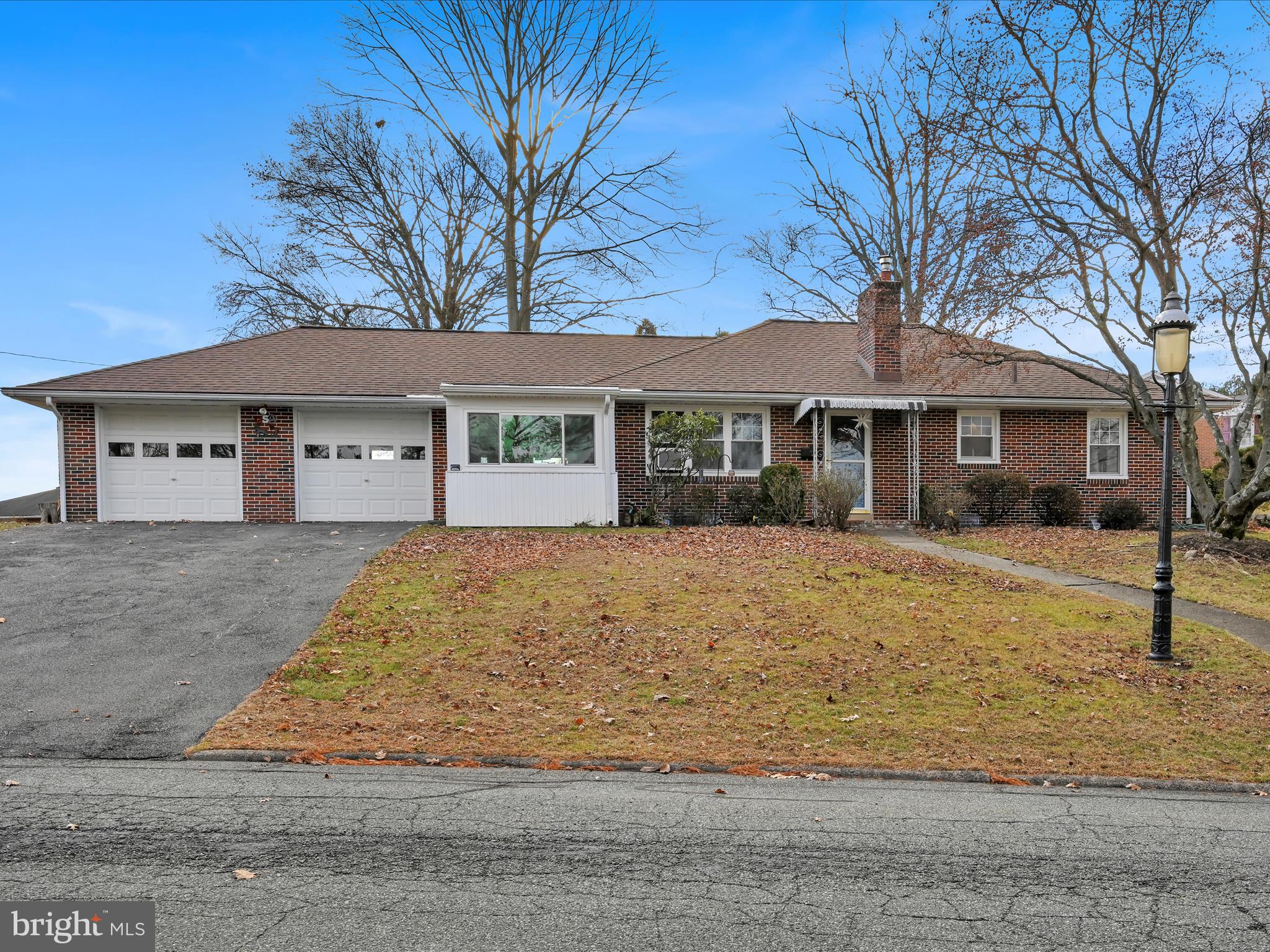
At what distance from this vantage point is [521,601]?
9.70 meters

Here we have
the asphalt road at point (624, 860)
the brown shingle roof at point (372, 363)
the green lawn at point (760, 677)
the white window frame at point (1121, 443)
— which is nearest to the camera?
the asphalt road at point (624, 860)

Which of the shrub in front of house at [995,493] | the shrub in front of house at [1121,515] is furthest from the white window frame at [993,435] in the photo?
the shrub in front of house at [1121,515]

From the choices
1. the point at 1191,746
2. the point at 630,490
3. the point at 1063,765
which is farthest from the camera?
the point at 630,490

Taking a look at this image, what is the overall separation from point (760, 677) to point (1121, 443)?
16.2 metres

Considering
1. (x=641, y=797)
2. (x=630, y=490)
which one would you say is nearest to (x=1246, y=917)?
(x=641, y=797)

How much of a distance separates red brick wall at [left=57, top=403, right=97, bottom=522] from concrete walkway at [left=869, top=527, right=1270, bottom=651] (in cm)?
1604

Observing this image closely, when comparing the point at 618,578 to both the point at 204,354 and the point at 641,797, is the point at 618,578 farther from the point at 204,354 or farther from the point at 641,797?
the point at 204,354

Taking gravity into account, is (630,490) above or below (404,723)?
above

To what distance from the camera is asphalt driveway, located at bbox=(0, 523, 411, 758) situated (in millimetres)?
6023

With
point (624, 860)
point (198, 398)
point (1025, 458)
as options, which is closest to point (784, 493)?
point (1025, 458)

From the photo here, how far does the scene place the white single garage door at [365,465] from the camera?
18.0m

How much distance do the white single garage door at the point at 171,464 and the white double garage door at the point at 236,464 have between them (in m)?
0.01

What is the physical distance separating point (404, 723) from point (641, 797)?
2161mm

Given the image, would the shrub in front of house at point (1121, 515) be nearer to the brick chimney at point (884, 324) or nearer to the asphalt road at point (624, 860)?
the brick chimney at point (884, 324)
